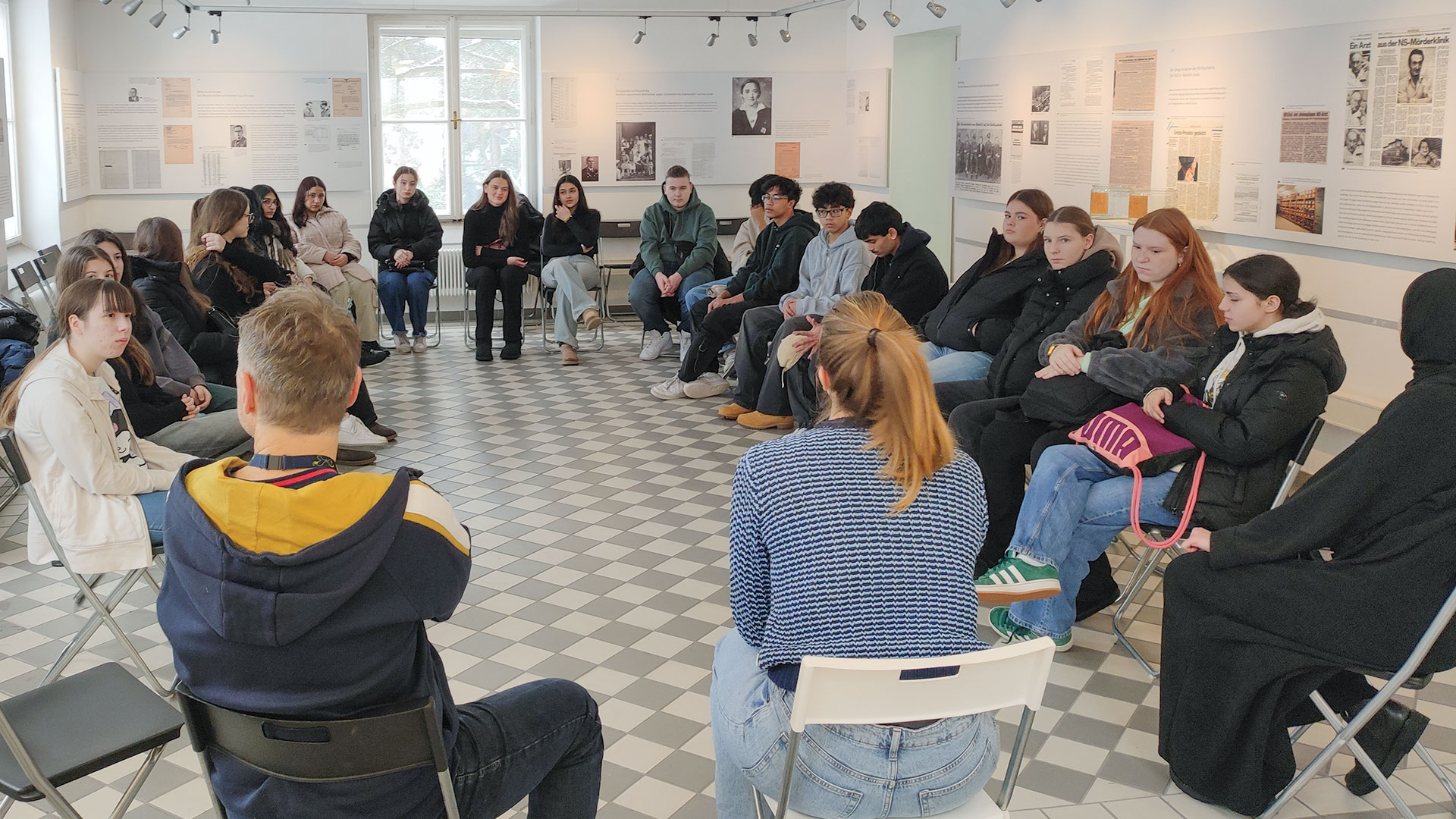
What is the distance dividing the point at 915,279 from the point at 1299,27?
2219 millimetres

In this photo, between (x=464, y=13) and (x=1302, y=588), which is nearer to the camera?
(x=1302, y=588)

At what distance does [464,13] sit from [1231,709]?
9.80 meters

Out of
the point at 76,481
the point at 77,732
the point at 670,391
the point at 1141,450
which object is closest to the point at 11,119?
the point at 670,391

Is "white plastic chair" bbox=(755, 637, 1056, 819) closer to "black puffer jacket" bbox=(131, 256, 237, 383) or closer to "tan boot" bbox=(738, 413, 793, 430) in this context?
"black puffer jacket" bbox=(131, 256, 237, 383)

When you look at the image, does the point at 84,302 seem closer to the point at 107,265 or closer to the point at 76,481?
the point at 76,481

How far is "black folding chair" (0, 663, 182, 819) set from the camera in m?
2.32

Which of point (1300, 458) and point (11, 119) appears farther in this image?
point (11, 119)

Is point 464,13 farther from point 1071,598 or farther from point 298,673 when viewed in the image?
point 298,673

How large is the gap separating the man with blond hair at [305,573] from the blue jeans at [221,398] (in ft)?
11.4

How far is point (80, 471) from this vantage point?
12.2ft

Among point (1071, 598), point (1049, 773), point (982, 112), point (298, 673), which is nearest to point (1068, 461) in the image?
point (1071, 598)

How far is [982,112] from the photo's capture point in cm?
927

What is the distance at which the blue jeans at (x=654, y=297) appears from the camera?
934cm

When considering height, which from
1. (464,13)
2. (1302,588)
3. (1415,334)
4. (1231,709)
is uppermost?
(464,13)
